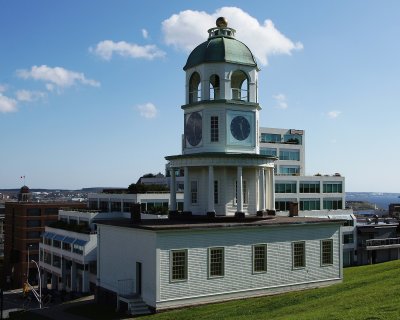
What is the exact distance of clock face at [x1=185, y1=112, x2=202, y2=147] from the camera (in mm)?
37719

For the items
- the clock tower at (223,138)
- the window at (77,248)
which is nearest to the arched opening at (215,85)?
the clock tower at (223,138)

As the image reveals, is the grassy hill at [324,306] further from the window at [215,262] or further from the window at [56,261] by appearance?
the window at [56,261]

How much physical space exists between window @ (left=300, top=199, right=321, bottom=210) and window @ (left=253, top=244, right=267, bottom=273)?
5757 cm

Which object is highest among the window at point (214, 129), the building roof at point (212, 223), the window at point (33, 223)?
the window at point (214, 129)

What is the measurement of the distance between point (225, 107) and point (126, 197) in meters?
51.2

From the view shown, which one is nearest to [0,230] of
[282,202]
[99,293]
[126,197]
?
[126,197]

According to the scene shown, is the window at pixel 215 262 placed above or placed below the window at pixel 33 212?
above

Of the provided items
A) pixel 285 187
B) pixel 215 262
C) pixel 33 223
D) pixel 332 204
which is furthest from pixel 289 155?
pixel 215 262

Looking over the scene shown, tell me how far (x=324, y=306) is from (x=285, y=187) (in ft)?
214

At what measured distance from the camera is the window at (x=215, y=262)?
3194cm

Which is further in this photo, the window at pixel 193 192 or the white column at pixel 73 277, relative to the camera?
the white column at pixel 73 277

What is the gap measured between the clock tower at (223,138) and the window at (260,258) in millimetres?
2783

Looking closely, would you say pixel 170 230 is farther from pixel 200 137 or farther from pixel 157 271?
pixel 200 137

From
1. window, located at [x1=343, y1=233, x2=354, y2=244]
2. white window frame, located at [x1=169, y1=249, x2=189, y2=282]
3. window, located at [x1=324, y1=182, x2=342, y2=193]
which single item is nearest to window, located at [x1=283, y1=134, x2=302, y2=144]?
window, located at [x1=324, y1=182, x2=342, y2=193]
